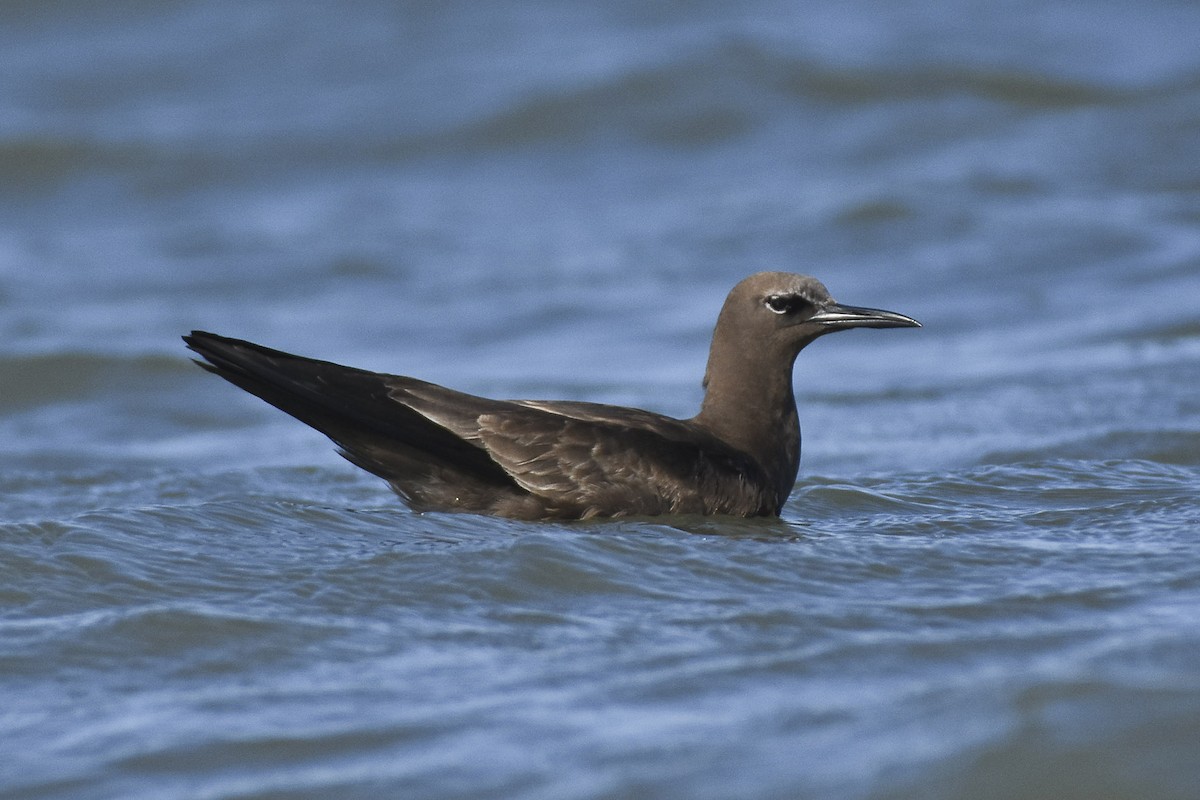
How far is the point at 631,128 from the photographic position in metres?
19.0

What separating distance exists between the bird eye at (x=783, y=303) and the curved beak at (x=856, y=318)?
96 mm

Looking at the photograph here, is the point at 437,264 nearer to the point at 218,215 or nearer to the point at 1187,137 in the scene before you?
the point at 218,215

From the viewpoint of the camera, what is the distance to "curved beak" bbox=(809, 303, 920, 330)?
7.81 m

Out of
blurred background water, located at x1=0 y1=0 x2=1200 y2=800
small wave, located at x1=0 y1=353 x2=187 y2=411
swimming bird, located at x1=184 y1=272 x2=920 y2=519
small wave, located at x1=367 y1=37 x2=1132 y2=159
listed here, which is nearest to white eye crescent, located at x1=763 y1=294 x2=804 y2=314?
swimming bird, located at x1=184 y1=272 x2=920 y2=519

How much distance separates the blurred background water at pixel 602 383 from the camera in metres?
5.12

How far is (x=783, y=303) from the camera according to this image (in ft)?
26.3

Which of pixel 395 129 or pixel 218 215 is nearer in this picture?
pixel 218 215

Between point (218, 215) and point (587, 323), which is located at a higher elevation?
point (218, 215)

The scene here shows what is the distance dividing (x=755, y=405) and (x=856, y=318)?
1.92 feet

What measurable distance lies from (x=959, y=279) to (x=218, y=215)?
735 cm

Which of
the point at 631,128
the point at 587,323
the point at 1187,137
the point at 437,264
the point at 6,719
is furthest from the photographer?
the point at 631,128

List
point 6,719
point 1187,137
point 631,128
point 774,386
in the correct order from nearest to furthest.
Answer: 1. point 6,719
2. point 774,386
3. point 1187,137
4. point 631,128

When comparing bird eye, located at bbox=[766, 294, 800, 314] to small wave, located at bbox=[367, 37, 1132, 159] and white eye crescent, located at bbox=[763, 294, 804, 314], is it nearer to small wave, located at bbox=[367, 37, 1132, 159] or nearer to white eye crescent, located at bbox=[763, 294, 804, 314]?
white eye crescent, located at bbox=[763, 294, 804, 314]

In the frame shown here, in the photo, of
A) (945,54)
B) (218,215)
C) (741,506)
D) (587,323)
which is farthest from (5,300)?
(945,54)
